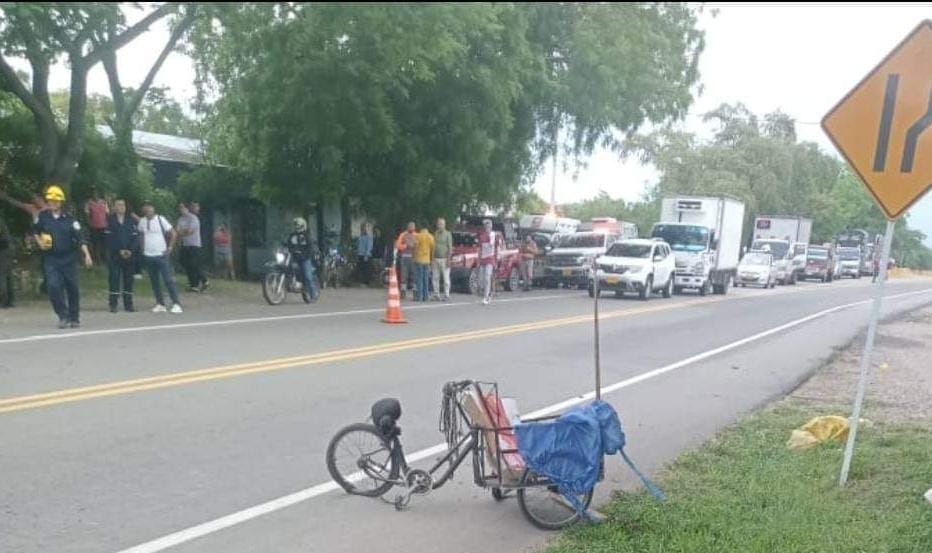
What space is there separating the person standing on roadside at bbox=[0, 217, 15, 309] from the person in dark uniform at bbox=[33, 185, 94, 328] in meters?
2.35

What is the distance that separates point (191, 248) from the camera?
59.9ft

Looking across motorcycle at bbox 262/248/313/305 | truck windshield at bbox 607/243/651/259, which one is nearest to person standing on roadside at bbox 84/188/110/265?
motorcycle at bbox 262/248/313/305

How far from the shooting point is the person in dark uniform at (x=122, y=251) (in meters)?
14.3

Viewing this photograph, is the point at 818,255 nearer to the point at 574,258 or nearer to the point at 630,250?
the point at 574,258

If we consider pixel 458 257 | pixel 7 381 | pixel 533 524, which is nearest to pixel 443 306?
pixel 458 257

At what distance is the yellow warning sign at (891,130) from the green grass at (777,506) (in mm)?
1969

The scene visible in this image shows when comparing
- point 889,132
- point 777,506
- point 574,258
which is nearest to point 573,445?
point 777,506

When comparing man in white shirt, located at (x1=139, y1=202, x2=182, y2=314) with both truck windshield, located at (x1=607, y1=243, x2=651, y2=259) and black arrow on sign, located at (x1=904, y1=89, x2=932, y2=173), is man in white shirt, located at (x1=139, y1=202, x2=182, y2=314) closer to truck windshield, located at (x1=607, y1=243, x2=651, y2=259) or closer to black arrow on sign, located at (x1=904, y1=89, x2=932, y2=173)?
black arrow on sign, located at (x1=904, y1=89, x2=932, y2=173)

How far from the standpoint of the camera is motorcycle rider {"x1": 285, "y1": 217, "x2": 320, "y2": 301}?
17641 millimetres

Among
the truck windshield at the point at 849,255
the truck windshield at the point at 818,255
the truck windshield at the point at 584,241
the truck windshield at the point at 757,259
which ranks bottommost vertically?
the truck windshield at the point at 849,255

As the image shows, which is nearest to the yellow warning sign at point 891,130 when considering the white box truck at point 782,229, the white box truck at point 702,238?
the white box truck at point 702,238

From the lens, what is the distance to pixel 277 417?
7.77 metres

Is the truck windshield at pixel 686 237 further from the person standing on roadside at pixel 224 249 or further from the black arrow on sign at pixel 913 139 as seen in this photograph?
the black arrow on sign at pixel 913 139

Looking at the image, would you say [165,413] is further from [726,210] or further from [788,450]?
[726,210]
